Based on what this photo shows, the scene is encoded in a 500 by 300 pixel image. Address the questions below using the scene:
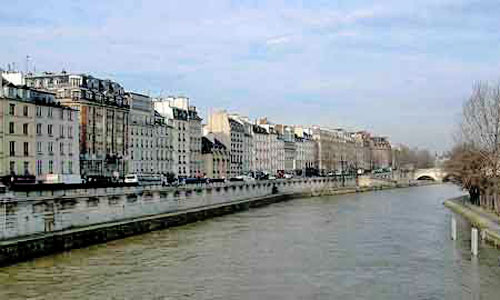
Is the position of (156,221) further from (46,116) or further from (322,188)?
(322,188)

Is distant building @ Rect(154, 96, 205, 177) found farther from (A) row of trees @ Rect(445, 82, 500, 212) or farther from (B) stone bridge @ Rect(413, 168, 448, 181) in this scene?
(B) stone bridge @ Rect(413, 168, 448, 181)

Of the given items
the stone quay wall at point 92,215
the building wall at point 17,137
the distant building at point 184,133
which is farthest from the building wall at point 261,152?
the building wall at point 17,137

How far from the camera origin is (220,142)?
91.1 m

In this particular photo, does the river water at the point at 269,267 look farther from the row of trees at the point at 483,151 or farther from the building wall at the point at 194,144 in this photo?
the building wall at the point at 194,144

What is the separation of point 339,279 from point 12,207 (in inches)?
496

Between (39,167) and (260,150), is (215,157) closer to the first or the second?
(260,150)

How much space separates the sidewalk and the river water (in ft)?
2.45

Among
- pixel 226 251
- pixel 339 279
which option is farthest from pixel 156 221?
pixel 339 279

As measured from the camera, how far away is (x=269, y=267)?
79.9ft

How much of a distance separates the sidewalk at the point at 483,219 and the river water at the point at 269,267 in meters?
0.75

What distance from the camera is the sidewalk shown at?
97.3 ft

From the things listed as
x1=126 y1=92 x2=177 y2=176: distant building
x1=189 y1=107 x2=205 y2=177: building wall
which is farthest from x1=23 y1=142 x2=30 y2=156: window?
x1=189 y1=107 x2=205 y2=177: building wall

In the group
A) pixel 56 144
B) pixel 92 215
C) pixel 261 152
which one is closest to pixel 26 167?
pixel 56 144

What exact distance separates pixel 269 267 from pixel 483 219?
1807 centimetres
